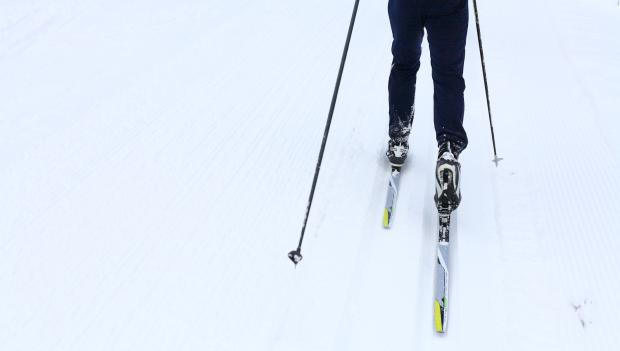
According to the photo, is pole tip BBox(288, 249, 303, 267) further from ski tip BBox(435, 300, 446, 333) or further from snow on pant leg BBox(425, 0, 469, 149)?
snow on pant leg BBox(425, 0, 469, 149)

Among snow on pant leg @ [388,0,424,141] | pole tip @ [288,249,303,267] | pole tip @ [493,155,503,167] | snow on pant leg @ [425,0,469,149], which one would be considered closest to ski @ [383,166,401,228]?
snow on pant leg @ [388,0,424,141]

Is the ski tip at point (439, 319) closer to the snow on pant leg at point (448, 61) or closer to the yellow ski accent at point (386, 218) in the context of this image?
the yellow ski accent at point (386, 218)

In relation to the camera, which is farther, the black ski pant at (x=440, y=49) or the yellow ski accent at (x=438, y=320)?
the black ski pant at (x=440, y=49)

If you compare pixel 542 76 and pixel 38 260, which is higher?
pixel 542 76

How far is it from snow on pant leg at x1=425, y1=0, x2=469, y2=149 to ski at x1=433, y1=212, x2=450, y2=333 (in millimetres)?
488

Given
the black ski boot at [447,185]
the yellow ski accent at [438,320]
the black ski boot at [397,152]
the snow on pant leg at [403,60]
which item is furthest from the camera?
the black ski boot at [397,152]

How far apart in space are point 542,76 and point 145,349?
A: 172 inches

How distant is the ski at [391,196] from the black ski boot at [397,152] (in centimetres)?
5

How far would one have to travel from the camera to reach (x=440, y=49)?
3062 mm

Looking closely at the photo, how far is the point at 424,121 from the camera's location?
14.2 feet

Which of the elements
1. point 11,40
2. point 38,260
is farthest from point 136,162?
point 11,40

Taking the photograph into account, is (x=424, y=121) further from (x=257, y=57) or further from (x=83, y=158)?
(x=83, y=158)

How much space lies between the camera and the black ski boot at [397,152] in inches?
139

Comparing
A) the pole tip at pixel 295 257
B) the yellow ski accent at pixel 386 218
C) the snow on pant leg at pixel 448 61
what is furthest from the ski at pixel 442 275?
the pole tip at pixel 295 257
